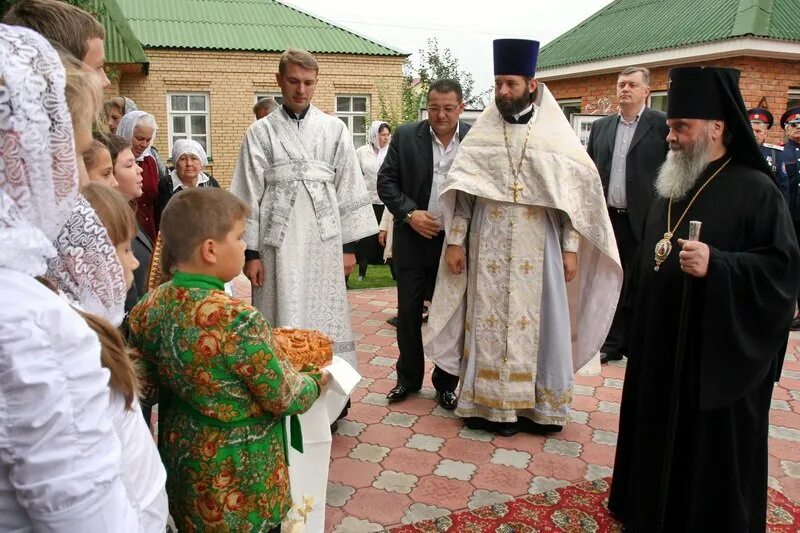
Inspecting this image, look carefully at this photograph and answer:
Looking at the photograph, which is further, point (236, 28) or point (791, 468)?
point (236, 28)

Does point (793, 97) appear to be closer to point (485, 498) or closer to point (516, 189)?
point (516, 189)

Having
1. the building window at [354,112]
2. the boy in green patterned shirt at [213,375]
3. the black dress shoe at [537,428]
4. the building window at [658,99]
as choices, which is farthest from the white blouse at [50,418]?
the building window at [354,112]

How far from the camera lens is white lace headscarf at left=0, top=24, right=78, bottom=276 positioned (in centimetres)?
101

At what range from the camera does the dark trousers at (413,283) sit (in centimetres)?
480

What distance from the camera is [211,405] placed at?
6.94 feet

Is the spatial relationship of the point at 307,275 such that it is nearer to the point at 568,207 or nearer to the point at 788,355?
the point at 568,207

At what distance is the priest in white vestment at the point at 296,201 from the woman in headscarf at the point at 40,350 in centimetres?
289

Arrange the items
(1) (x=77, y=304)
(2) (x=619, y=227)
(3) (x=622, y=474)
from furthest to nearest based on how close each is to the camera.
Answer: (2) (x=619, y=227) < (3) (x=622, y=474) < (1) (x=77, y=304)

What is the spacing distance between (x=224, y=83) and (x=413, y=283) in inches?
592

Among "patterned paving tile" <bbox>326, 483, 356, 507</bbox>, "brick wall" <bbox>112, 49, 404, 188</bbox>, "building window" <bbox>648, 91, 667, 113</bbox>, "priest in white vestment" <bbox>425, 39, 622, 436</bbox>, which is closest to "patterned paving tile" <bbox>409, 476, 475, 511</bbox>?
"patterned paving tile" <bbox>326, 483, 356, 507</bbox>

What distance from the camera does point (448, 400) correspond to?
4.74 metres

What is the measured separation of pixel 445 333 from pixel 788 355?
12.4ft

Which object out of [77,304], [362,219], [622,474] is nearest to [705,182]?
[622,474]

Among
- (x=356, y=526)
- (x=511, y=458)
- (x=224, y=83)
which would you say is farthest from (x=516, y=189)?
(x=224, y=83)
